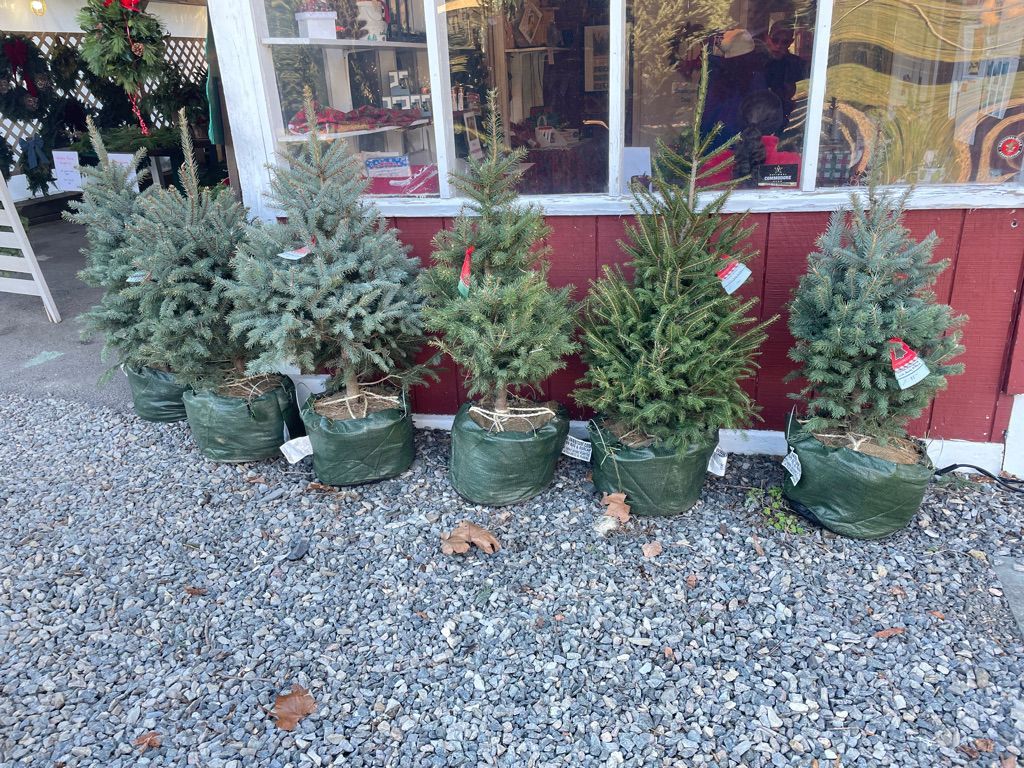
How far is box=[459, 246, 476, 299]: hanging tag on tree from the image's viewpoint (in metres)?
2.79

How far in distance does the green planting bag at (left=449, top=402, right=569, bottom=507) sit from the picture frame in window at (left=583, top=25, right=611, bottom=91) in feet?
5.30

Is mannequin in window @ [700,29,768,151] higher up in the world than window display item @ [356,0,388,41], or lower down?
lower down

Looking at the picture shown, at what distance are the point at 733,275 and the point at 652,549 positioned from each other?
3.73ft

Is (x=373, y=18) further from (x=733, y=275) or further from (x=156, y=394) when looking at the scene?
(x=156, y=394)

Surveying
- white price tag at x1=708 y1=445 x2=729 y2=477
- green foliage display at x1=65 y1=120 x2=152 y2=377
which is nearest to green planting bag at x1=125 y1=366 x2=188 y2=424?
green foliage display at x1=65 y1=120 x2=152 y2=377

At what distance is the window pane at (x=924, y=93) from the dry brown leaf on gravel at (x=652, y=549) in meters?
1.77

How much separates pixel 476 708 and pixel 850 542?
1665 mm

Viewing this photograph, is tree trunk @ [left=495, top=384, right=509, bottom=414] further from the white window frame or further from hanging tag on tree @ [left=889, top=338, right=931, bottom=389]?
hanging tag on tree @ [left=889, top=338, right=931, bottom=389]

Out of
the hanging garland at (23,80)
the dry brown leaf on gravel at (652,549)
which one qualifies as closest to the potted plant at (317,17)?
the dry brown leaf on gravel at (652,549)

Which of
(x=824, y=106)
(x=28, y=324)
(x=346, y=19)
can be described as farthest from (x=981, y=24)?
(x=28, y=324)

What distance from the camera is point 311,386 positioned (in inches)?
154

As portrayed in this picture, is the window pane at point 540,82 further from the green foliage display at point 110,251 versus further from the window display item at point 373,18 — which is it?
the green foliage display at point 110,251

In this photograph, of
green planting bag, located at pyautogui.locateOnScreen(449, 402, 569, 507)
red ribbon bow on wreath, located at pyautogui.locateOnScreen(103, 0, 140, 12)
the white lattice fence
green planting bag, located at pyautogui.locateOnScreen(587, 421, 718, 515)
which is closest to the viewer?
green planting bag, located at pyautogui.locateOnScreen(587, 421, 718, 515)

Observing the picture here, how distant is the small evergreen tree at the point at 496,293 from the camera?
9.00 ft
